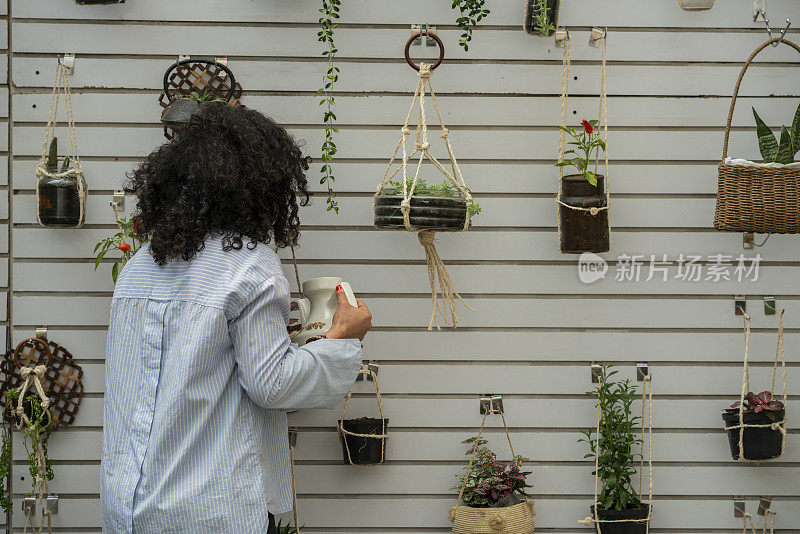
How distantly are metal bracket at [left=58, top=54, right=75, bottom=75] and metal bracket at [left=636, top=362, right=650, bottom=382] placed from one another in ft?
8.97

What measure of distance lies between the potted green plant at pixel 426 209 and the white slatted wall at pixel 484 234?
0.44 metres

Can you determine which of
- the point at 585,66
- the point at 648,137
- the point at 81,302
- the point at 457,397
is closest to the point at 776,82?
the point at 648,137

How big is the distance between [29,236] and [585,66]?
2499 millimetres

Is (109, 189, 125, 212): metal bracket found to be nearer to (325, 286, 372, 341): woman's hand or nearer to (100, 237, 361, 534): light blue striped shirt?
(100, 237, 361, 534): light blue striped shirt

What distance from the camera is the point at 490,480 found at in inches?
123

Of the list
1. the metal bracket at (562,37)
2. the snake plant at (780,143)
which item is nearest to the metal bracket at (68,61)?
the metal bracket at (562,37)

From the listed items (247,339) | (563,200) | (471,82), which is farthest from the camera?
(471,82)

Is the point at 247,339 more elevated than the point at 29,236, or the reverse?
the point at 29,236

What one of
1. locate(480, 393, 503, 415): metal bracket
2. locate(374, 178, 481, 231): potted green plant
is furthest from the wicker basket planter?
locate(480, 393, 503, 415): metal bracket

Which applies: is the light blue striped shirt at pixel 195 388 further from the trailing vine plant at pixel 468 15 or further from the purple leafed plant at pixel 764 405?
the purple leafed plant at pixel 764 405

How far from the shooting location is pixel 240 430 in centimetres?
205

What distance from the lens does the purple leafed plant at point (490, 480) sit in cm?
308

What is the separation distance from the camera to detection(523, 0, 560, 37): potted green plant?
319 cm

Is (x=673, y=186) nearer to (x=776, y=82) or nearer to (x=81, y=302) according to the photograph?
(x=776, y=82)
